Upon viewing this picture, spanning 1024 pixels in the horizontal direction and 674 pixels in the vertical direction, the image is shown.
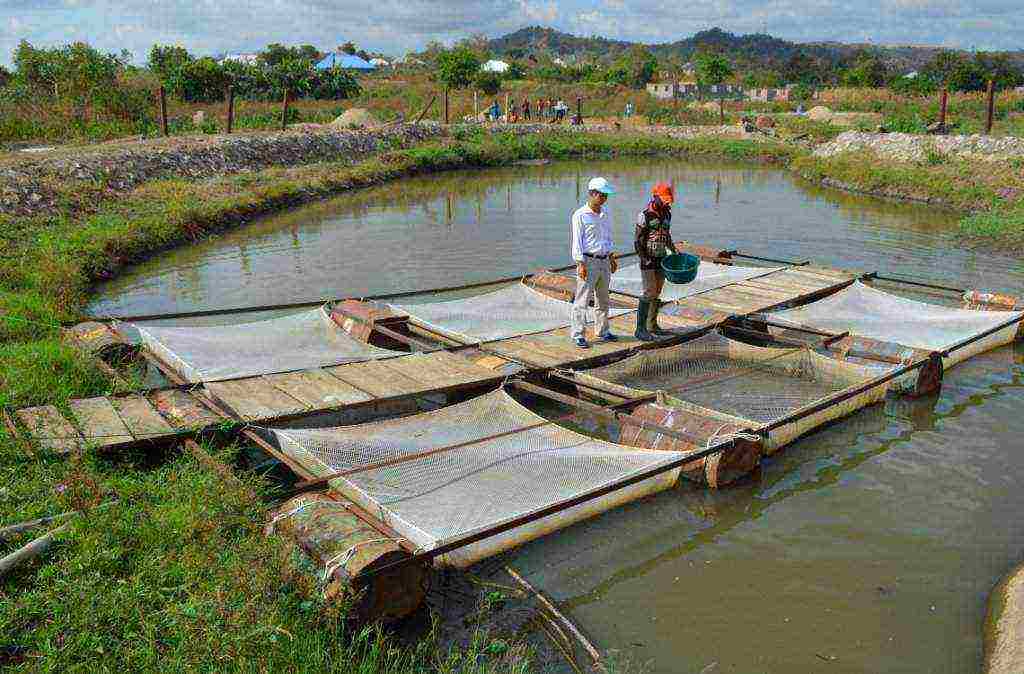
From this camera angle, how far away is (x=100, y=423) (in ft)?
15.7

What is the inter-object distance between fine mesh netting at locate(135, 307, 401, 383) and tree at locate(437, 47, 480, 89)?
122 ft

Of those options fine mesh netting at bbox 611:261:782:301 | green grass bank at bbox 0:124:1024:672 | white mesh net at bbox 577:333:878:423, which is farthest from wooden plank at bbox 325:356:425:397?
fine mesh netting at bbox 611:261:782:301

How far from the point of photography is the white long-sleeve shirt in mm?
6469

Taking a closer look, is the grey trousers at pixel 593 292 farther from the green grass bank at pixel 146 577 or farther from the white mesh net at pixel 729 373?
the green grass bank at pixel 146 577

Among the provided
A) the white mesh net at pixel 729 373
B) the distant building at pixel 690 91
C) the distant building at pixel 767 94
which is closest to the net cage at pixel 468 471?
the white mesh net at pixel 729 373

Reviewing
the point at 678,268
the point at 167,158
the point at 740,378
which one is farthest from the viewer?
the point at 167,158

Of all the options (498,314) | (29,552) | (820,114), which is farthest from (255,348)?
(820,114)

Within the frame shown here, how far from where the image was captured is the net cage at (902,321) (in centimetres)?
738

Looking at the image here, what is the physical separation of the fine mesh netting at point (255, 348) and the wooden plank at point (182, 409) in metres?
0.41

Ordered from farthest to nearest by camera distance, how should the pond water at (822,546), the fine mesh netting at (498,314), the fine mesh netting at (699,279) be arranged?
1. the fine mesh netting at (699,279)
2. the fine mesh netting at (498,314)
3. the pond water at (822,546)

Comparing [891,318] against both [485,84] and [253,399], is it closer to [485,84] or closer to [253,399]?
[253,399]

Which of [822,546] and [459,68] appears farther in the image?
[459,68]

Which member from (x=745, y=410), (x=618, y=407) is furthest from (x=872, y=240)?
(x=618, y=407)

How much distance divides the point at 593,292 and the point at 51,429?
13.8 ft
